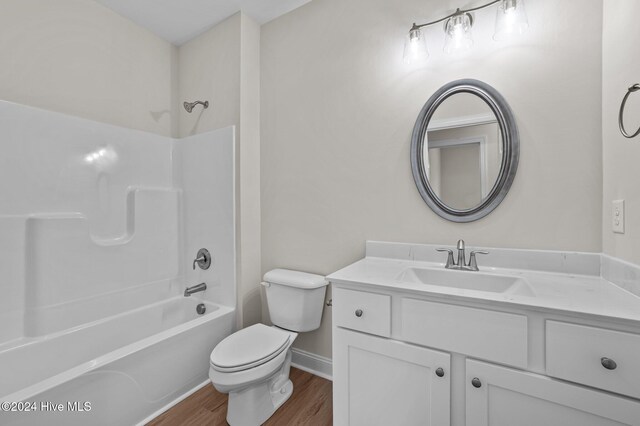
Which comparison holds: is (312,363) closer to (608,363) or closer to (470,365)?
(470,365)

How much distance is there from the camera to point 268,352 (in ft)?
4.95

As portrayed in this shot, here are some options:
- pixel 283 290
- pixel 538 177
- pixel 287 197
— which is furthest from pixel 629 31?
pixel 283 290

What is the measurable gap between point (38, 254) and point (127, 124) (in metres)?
1.07

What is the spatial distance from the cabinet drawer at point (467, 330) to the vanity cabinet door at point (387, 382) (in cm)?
6

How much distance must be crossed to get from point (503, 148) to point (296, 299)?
142 cm

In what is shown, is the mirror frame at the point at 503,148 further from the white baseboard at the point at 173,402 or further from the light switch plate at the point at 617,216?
the white baseboard at the point at 173,402

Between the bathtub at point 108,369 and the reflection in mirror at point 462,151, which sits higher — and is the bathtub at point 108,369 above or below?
below

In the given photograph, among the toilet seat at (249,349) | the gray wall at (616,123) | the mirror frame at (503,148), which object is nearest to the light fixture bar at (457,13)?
the mirror frame at (503,148)

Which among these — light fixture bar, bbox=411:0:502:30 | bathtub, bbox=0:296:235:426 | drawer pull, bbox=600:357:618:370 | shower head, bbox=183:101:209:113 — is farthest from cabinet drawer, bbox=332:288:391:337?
shower head, bbox=183:101:209:113

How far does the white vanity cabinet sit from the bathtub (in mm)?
1008

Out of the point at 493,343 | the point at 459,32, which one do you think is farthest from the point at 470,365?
the point at 459,32

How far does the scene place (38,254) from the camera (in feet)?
5.36

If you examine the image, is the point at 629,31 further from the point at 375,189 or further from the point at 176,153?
the point at 176,153

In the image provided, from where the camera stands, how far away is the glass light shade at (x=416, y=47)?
1.53 metres
